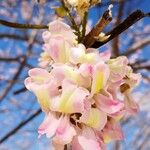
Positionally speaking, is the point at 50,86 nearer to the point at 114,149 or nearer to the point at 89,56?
the point at 89,56

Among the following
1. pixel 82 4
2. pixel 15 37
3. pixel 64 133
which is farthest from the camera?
pixel 15 37

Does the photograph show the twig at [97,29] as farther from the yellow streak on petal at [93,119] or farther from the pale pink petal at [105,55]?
the yellow streak on petal at [93,119]

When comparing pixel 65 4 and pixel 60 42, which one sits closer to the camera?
pixel 60 42

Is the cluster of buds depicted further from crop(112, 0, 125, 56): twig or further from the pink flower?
crop(112, 0, 125, 56): twig

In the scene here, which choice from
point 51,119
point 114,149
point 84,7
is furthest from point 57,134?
point 114,149

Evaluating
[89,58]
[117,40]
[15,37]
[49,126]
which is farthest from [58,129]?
[15,37]

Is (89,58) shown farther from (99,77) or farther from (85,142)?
(85,142)

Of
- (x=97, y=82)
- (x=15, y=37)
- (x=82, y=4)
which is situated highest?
(x=82, y=4)

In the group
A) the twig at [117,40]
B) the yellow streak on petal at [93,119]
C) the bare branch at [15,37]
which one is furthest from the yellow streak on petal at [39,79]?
the bare branch at [15,37]
